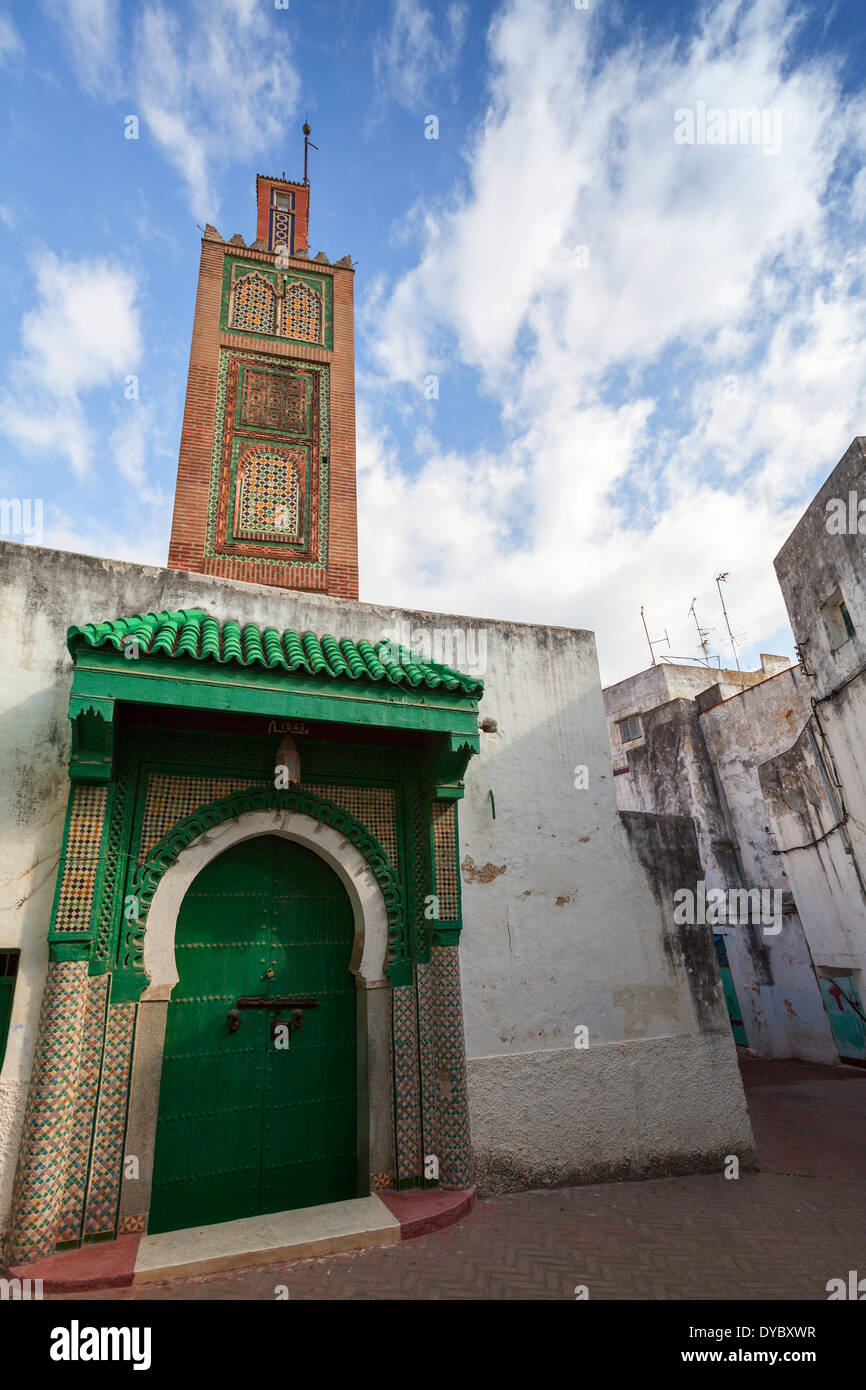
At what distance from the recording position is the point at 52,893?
4.82 metres

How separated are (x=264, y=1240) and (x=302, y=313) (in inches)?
387

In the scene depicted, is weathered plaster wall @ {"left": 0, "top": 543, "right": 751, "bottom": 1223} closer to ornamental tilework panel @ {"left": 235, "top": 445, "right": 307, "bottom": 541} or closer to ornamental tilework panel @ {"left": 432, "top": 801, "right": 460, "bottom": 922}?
ornamental tilework panel @ {"left": 432, "top": 801, "right": 460, "bottom": 922}

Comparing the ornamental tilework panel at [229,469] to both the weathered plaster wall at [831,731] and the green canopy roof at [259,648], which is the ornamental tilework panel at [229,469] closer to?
the green canopy roof at [259,648]

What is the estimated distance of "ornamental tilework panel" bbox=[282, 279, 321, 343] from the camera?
8906mm

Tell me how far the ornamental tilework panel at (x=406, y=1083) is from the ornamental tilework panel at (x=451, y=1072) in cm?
20

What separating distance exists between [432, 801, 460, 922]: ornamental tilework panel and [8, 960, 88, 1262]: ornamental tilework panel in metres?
2.76

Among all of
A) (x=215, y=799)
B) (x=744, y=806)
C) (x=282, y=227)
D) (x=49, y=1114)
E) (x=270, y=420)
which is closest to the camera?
(x=49, y=1114)

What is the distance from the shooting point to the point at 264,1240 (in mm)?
4441

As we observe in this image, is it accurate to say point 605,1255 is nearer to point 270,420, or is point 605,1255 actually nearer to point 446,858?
point 446,858

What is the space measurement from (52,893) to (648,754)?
601 inches

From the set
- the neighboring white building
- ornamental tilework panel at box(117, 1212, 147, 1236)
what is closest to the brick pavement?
ornamental tilework panel at box(117, 1212, 147, 1236)

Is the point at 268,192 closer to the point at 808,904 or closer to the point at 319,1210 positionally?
the point at 319,1210

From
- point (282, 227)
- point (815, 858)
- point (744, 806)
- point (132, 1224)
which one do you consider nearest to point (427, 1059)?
point (132, 1224)

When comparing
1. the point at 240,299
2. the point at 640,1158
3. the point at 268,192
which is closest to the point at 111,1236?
the point at 640,1158
